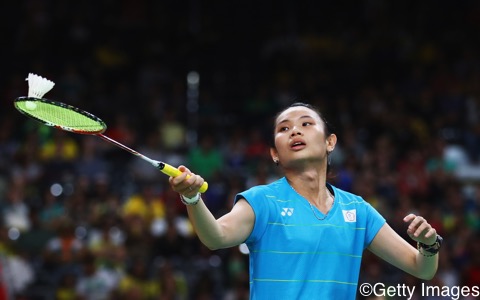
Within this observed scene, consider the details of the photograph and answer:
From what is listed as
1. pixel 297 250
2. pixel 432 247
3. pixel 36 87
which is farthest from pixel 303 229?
pixel 36 87

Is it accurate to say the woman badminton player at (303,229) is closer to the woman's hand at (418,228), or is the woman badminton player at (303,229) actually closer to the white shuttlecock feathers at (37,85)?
the woman's hand at (418,228)

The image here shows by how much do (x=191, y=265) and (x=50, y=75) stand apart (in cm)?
536

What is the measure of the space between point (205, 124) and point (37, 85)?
987 cm

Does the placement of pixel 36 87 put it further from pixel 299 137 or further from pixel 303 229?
pixel 303 229

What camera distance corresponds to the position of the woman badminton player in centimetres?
457

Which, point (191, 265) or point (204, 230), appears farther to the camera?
point (191, 265)

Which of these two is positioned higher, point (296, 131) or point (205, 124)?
point (205, 124)

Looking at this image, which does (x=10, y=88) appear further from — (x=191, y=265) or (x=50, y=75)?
(x=191, y=265)

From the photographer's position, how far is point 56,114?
4.82 meters

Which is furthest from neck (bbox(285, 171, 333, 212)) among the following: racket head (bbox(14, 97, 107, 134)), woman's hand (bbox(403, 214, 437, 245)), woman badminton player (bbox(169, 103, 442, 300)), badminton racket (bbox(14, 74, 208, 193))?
racket head (bbox(14, 97, 107, 134))

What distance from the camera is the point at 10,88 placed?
1470 centimetres

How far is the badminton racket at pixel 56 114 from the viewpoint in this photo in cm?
467

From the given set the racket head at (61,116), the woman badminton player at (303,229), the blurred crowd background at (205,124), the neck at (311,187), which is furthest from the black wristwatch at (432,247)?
the blurred crowd background at (205,124)

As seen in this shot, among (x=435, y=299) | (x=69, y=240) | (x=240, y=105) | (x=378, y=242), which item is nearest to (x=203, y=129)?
(x=240, y=105)
